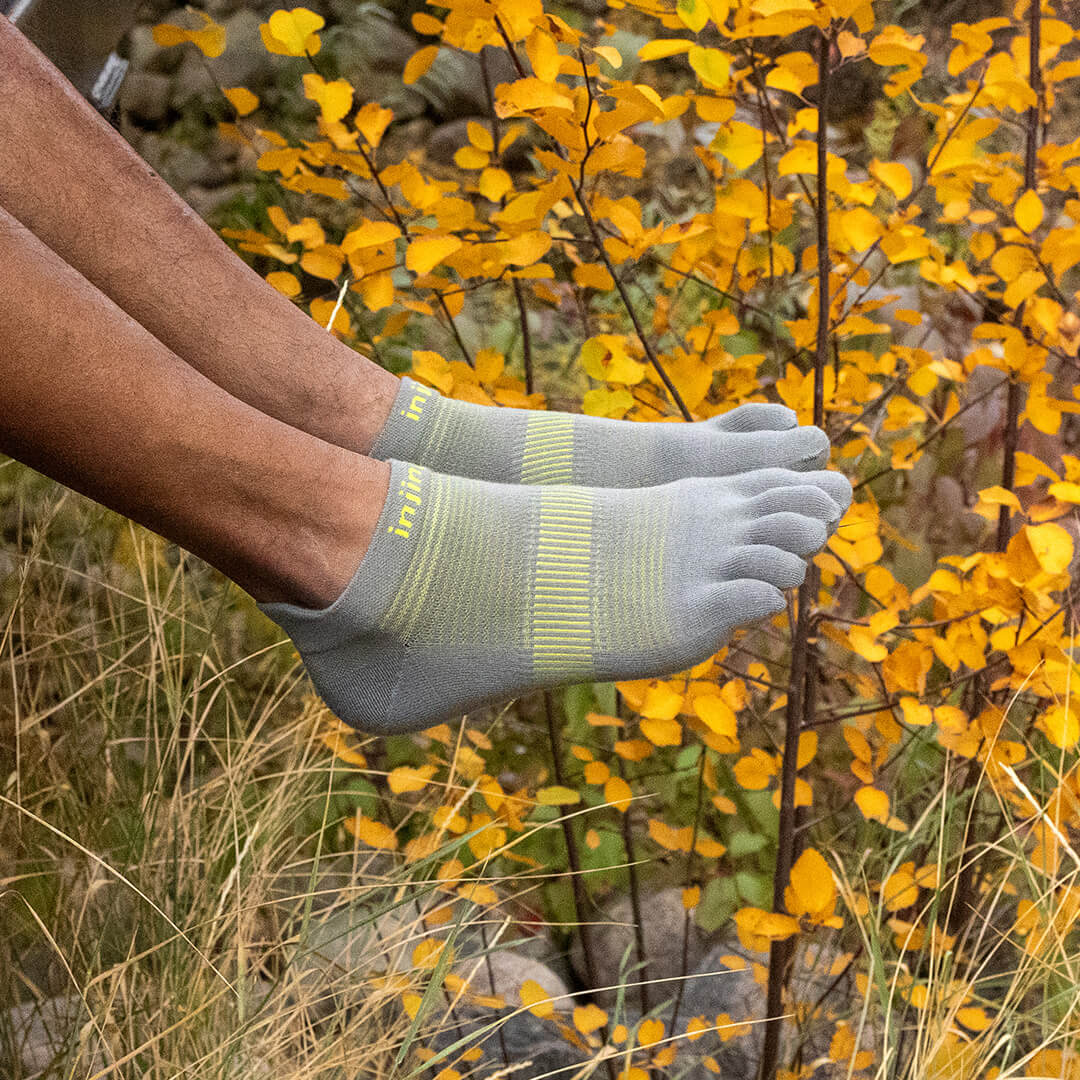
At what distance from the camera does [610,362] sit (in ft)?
3.25

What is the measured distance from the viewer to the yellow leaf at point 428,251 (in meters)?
0.91

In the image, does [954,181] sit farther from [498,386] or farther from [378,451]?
[378,451]

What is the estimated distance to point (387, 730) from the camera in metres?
0.93

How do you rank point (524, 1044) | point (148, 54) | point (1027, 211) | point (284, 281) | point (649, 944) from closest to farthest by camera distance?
point (1027, 211)
point (284, 281)
point (524, 1044)
point (649, 944)
point (148, 54)

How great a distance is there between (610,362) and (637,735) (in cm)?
71

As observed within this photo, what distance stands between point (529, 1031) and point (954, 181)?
1025mm

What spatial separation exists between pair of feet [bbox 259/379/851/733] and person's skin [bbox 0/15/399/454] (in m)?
0.14

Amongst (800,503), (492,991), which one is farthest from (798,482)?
(492,991)

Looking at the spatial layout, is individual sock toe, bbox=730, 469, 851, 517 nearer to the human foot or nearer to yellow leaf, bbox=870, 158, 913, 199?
the human foot

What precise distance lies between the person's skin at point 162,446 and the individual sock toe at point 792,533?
0.98 feet

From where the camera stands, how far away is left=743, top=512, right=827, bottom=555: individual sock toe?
874mm

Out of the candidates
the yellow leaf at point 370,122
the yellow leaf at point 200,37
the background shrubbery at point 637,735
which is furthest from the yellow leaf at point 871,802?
the yellow leaf at point 200,37

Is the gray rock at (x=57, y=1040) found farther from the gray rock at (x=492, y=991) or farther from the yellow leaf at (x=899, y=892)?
the yellow leaf at (x=899, y=892)

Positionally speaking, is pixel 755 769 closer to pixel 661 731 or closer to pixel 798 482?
pixel 661 731
